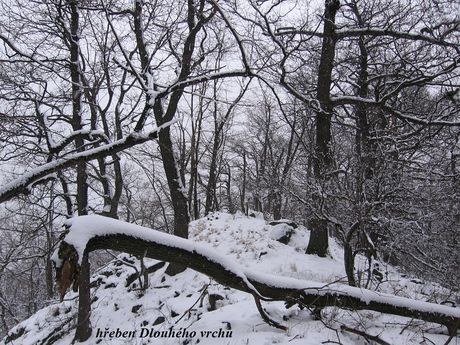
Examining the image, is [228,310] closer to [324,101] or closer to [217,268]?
[217,268]

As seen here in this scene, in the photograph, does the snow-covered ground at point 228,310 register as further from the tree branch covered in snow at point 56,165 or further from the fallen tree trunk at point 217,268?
the tree branch covered in snow at point 56,165

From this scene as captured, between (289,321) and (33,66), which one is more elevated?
(33,66)

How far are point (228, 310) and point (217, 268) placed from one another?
2.03 metres

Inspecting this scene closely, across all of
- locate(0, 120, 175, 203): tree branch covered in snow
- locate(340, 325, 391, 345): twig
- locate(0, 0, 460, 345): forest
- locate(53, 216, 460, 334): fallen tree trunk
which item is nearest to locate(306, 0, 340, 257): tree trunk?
locate(0, 0, 460, 345): forest

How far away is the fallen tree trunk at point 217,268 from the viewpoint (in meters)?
3.19

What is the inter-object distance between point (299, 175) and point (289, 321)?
3585 mm

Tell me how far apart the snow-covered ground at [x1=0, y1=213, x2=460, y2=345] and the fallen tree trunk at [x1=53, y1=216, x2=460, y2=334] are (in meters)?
0.28

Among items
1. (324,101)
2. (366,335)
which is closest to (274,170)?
(324,101)

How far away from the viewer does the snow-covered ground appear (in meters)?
4.59

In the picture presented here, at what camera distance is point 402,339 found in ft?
14.6

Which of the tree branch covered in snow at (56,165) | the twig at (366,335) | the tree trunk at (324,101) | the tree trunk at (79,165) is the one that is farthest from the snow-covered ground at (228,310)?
the tree branch covered in snow at (56,165)

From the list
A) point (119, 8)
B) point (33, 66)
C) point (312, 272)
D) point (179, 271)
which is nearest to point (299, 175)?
point (312, 272)

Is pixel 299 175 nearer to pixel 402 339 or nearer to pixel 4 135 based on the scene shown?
pixel 402 339

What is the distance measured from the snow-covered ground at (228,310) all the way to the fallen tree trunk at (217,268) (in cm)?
28
